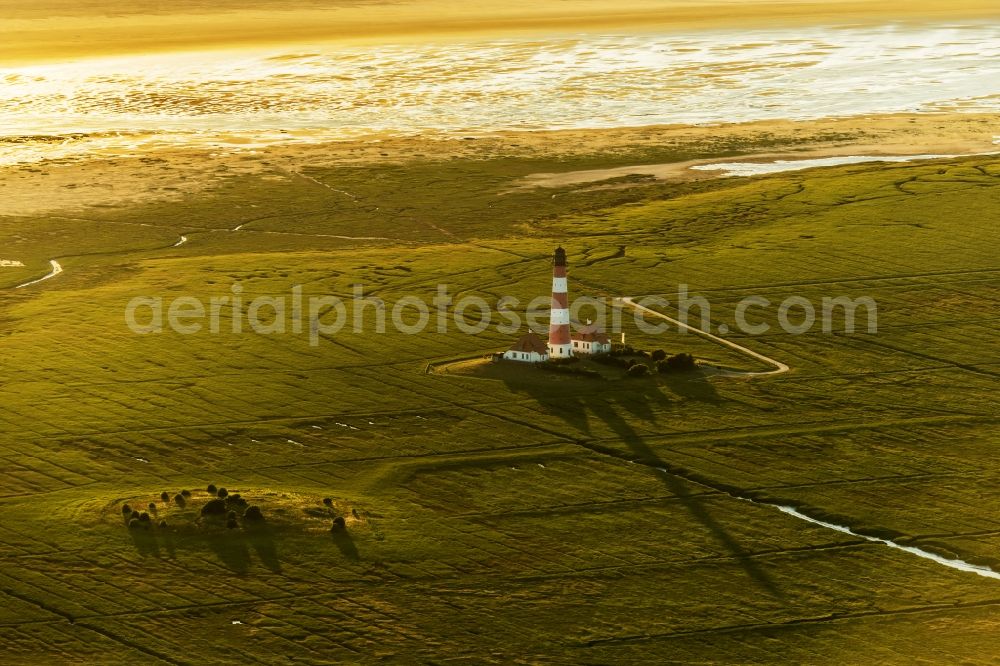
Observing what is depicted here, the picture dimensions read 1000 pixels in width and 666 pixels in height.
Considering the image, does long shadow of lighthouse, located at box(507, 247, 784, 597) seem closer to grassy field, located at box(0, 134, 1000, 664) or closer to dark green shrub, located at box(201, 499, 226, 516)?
grassy field, located at box(0, 134, 1000, 664)

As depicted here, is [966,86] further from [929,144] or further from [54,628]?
[54,628]

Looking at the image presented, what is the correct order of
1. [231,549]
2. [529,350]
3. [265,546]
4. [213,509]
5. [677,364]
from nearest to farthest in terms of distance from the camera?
[231,549], [265,546], [213,509], [677,364], [529,350]

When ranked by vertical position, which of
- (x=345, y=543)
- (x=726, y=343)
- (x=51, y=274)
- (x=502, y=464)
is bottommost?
(x=345, y=543)

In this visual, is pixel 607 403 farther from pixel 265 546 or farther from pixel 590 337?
pixel 265 546

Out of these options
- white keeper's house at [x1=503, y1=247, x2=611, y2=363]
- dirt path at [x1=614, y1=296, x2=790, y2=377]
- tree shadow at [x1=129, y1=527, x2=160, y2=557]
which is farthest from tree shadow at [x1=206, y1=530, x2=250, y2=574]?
dirt path at [x1=614, y1=296, x2=790, y2=377]

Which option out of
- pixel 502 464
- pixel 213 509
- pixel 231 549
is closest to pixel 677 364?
pixel 502 464

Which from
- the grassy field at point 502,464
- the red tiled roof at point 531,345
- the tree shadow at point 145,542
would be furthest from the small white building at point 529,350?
the tree shadow at point 145,542

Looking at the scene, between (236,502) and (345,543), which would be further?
(236,502)

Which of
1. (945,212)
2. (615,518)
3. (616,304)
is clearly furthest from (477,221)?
(615,518)
